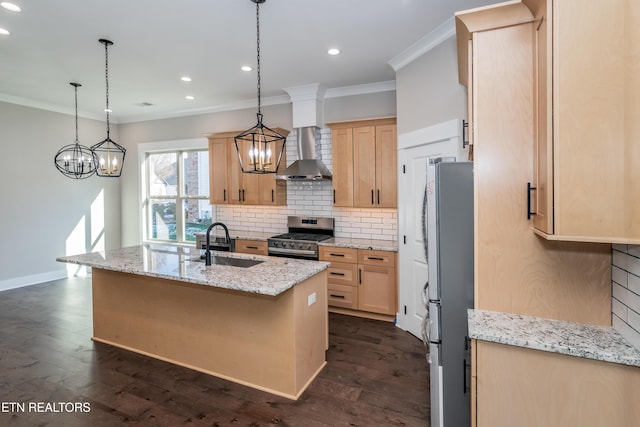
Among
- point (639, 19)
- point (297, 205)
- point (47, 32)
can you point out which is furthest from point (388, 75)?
point (47, 32)

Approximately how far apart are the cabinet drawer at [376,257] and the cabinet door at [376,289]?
5cm

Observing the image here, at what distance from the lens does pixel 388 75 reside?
4312 mm

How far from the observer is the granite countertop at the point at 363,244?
4117 mm

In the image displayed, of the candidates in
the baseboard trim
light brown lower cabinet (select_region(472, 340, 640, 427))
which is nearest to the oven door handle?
light brown lower cabinet (select_region(472, 340, 640, 427))

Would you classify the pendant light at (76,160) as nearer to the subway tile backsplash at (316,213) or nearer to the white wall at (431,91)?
the subway tile backsplash at (316,213)

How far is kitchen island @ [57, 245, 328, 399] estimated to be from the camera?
2.56 metres

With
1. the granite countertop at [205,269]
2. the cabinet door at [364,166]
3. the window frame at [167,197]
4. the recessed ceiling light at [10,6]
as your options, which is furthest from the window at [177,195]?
the recessed ceiling light at [10,6]

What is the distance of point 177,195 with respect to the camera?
6.45 metres

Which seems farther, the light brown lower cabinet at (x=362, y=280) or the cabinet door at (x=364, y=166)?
the cabinet door at (x=364, y=166)

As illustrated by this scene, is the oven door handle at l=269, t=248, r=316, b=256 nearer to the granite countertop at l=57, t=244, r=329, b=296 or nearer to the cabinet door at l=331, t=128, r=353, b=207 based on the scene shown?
the cabinet door at l=331, t=128, r=353, b=207

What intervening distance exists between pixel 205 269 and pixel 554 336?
2.30 metres

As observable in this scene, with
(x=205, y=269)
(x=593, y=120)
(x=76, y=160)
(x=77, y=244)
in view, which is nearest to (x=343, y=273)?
(x=205, y=269)

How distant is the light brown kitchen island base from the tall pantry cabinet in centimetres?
137

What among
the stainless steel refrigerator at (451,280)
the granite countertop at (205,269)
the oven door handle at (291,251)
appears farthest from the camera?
the oven door handle at (291,251)
